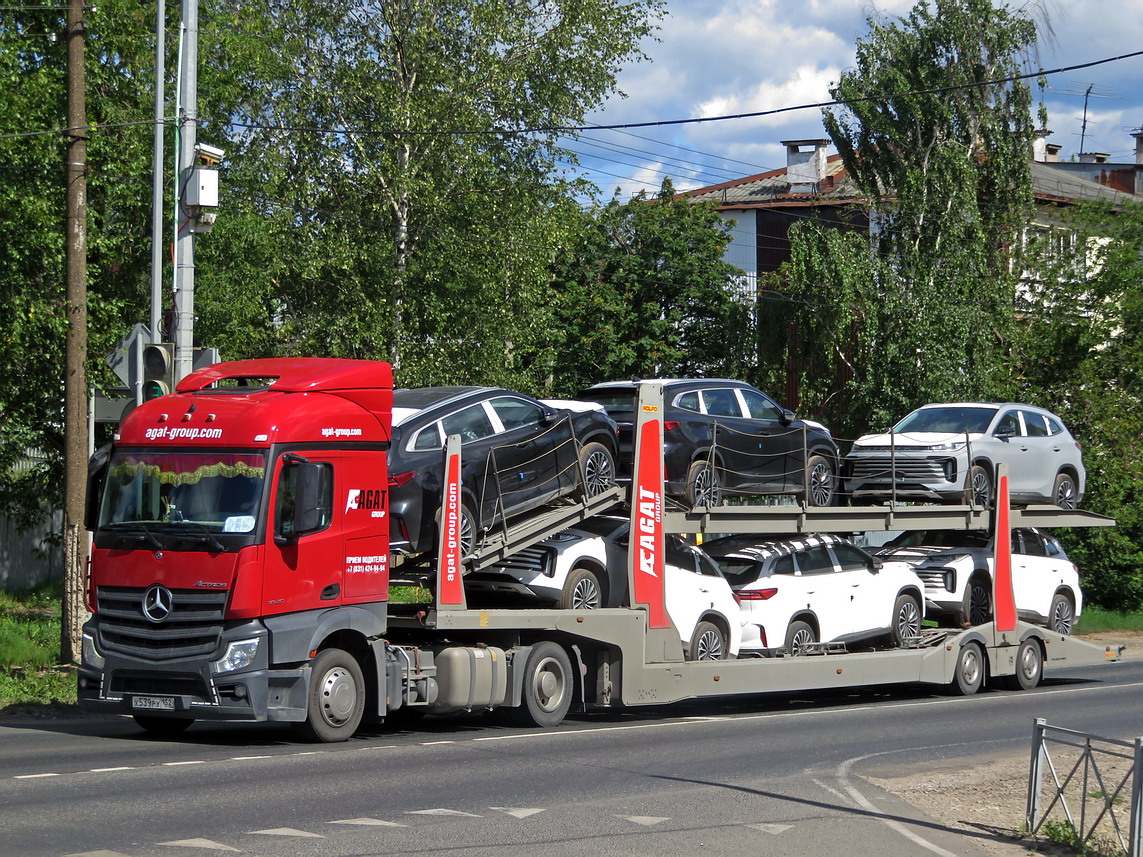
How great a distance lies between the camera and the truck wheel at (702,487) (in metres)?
15.2

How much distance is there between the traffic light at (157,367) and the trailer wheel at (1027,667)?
1232cm

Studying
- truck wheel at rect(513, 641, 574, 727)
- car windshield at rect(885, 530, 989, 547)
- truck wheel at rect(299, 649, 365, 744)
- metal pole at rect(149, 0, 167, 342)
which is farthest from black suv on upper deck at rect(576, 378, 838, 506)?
metal pole at rect(149, 0, 167, 342)

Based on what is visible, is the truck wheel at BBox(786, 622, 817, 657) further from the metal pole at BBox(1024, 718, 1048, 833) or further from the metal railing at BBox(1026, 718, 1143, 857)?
the metal pole at BBox(1024, 718, 1048, 833)

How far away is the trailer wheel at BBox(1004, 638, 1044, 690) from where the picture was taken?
64.8 ft

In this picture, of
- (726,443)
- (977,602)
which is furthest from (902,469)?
(726,443)

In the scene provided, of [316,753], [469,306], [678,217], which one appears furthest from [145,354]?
[678,217]

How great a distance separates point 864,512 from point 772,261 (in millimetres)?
33652

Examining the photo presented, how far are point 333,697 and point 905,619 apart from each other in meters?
8.75

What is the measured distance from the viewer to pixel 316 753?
11508 mm

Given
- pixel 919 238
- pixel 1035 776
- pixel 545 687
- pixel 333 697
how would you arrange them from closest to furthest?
pixel 1035 776
pixel 333 697
pixel 545 687
pixel 919 238

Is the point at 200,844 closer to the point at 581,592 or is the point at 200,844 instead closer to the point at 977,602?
the point at 581,592

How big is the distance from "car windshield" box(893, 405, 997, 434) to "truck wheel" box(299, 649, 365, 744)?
32.9 feet

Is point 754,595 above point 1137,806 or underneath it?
above

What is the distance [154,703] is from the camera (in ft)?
37.7
